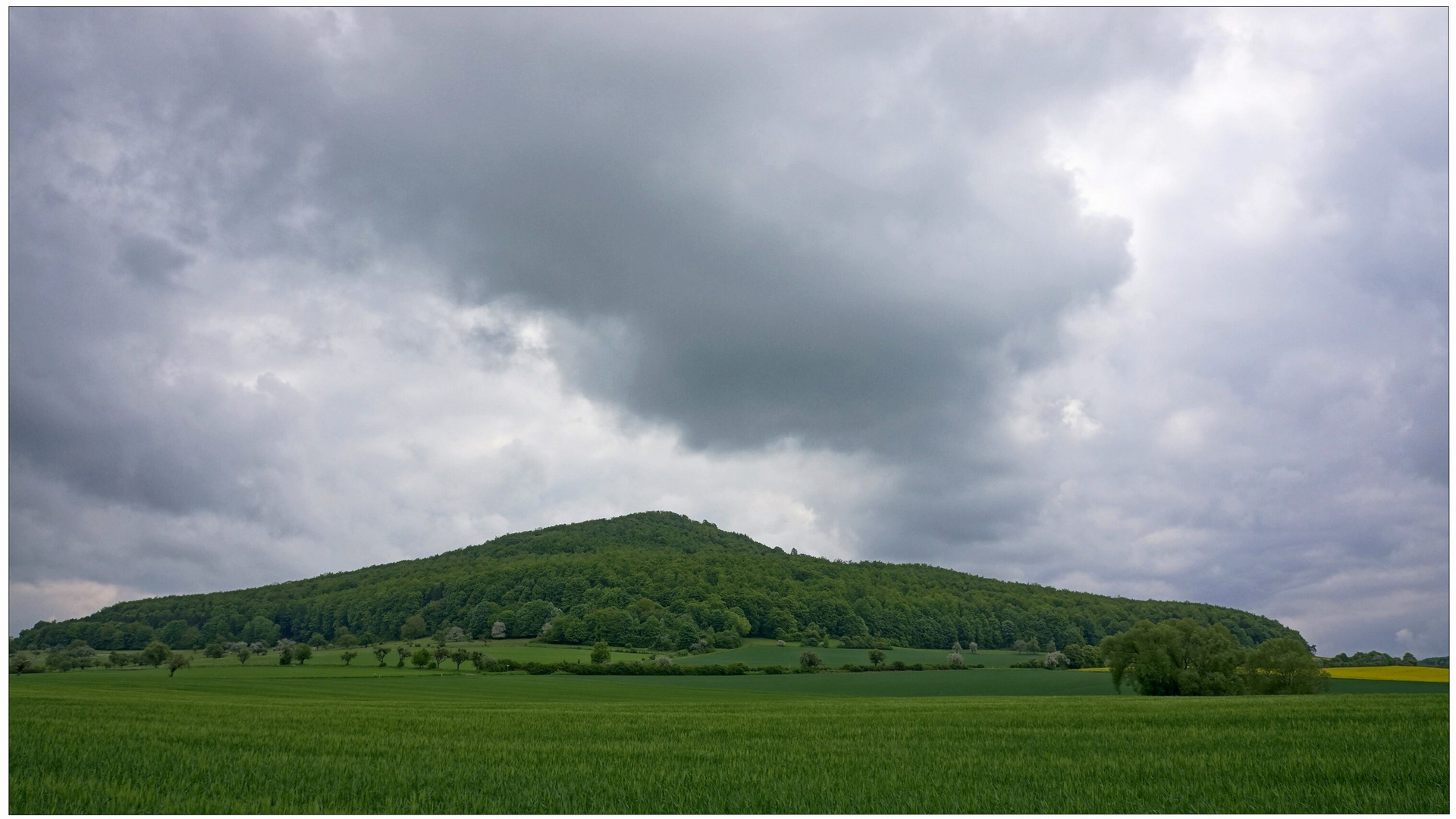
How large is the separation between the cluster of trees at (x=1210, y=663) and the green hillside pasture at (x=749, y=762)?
40.5 m

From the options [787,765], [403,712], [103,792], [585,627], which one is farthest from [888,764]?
[585,627]

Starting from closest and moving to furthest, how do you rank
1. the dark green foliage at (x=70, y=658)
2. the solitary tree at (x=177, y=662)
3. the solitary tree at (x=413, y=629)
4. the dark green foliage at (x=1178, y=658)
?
1. the dark green foliage at (x=1178, y=658)
2. the solitary tree at (x=177, y=662)
3. the dark green foliage at (x=70, y=658)
4. the solitary tree at (x=413, y=629)

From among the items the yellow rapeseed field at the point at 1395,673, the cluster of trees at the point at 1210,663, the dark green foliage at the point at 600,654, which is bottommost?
the dark green foliage at the point at 600,654

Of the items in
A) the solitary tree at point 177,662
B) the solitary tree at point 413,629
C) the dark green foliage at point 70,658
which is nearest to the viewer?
the solitary tree at point 177,662

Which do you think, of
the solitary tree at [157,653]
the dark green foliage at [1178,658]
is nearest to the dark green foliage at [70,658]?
the solitary tree at [157,653]

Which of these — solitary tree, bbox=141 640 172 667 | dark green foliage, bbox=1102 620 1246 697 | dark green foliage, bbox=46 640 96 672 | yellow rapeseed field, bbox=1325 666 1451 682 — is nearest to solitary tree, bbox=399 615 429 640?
dark green foliage, bbox=46 640 96 672

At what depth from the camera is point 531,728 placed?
2392 centimetres

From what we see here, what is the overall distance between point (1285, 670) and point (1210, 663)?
5960mm

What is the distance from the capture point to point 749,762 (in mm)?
16266

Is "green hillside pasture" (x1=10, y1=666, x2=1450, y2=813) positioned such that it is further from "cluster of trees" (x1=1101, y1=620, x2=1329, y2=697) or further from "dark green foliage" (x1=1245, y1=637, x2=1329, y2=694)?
"dark green foliage" (x1=1245, y1=637, x2=1329, y2=694)

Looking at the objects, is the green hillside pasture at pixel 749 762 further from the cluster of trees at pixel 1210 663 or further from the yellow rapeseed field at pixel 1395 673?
the yellow rapeseed field at pixel 1395 673

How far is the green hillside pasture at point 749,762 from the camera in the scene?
12.7 metres

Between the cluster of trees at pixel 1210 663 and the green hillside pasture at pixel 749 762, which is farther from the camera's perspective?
the cluster of trees at pixel 1210 663

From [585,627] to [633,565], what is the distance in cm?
3817
